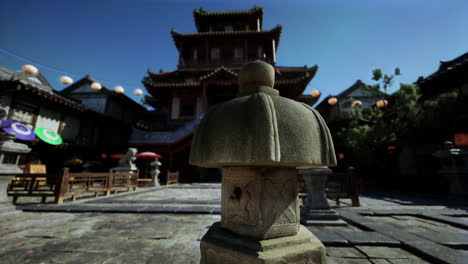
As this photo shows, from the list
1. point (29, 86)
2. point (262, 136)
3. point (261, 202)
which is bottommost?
point (261, 202)

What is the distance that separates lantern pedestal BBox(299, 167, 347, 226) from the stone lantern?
2248mm

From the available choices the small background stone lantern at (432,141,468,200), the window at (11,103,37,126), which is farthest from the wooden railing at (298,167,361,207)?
the window at (11,103,37,126)

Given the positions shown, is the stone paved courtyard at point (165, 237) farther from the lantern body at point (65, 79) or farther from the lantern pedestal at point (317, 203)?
the lantern body at point (65, 79)

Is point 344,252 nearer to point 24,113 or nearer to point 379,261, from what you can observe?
point 379,261

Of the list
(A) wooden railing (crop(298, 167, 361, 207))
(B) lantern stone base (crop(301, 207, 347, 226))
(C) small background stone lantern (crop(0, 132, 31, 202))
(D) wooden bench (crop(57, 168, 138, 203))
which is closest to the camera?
(B) lantern stone base (crop(301, 207, 347, 226))

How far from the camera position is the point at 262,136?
1.49 metres

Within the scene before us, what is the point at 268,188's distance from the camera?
1737 millimetres

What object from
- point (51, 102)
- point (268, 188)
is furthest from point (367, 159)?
point (51, 102)

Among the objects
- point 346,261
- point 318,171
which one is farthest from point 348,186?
point 346,261

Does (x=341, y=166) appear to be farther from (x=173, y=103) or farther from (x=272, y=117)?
(x=272, y=117)

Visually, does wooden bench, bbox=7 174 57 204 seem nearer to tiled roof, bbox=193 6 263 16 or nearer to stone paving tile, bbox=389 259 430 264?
stone paving tile, bbox=389 259 430 264

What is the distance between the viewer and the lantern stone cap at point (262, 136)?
4.89 feet

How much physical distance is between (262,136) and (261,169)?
1.28ft

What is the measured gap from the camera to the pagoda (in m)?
14.3
